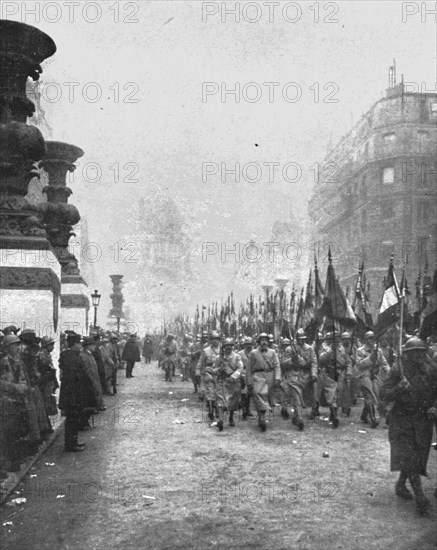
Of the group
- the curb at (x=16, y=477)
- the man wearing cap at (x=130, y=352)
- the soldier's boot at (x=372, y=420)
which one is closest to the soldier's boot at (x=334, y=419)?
the soldier's boot at (x=372, y=420)

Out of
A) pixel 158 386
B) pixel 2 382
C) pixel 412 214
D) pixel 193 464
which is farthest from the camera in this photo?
pixel 412 214

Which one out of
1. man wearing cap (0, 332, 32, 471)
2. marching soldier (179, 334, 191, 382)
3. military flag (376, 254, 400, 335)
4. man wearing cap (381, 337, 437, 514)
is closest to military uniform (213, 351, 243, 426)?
military flag (376, 254, 400, 335)

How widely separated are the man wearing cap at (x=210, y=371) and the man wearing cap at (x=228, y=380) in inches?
11.0

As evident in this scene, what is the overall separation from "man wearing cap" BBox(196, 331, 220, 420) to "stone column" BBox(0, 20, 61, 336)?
3.45 metres

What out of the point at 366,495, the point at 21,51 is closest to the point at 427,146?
the point at 21,51

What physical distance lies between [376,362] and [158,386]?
11.1 metres

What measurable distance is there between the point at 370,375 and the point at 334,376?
736mm

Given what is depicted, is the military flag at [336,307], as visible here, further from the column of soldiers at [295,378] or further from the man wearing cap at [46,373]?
the man wearing cap at [46,373]

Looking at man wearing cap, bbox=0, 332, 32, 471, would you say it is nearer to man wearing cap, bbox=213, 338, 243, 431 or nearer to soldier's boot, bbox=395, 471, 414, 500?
soldier's boot, bbox=395, 471, 414, 500

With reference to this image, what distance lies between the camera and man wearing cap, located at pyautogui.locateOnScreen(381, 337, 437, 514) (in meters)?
7.01

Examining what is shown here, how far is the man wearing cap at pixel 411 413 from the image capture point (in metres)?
7.01

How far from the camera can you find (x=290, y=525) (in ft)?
21.0

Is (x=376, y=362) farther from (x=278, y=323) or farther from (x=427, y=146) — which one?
(x=427, y=146)

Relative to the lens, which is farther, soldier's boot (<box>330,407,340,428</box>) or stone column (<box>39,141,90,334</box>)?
stone column (<box>39,141,90,334</box>)
